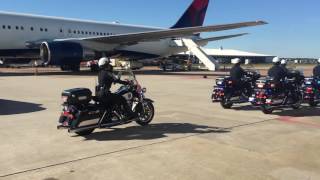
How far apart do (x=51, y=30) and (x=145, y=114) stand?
23649 millimetres

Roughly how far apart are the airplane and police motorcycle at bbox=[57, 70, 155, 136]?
65.3 feet

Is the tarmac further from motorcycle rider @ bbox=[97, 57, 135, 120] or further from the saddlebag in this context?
the saddlebag

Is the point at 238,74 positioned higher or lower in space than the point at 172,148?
higher

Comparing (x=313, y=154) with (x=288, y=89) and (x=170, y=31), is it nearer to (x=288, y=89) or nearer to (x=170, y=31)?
(x=288, y=89)

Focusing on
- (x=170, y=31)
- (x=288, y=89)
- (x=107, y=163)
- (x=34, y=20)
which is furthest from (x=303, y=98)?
(x=34, y=20)

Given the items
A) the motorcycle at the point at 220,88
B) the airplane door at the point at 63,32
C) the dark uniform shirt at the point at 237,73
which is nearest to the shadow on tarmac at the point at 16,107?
the motorcycle at the point at 220,88

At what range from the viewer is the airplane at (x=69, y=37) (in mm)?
28141

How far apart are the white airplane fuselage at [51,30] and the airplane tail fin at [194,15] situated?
4933mm

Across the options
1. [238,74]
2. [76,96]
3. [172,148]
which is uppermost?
[238,74]

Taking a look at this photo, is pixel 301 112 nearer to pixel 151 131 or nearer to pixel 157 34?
pixel 151 131

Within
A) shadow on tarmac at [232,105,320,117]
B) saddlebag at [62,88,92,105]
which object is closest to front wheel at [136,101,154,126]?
saddlebag at [62,88,92,105]

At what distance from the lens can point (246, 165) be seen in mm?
6000

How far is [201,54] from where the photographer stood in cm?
4003

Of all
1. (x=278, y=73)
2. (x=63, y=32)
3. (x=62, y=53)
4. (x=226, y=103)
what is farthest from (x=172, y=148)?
(x=63, y=32)
